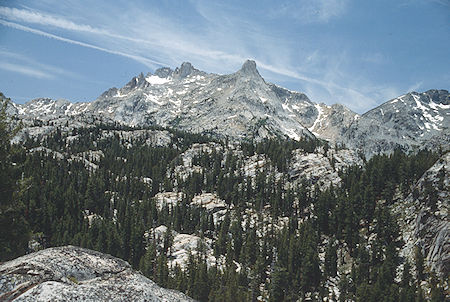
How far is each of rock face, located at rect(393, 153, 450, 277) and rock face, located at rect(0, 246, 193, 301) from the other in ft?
296

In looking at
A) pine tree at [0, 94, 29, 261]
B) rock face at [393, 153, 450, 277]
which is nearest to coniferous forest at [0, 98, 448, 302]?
rock face at [393, 153, 450, 277]

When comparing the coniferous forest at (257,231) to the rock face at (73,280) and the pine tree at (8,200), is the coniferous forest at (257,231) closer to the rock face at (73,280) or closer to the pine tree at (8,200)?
the pine tree at (8,200)

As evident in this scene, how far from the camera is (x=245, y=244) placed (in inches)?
4596

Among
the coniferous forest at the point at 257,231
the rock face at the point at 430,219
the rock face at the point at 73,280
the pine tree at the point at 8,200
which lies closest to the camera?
the rock face at the point at 73,280

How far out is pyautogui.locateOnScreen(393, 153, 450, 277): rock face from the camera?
82.0 metres

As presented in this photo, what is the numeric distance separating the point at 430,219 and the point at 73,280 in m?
106

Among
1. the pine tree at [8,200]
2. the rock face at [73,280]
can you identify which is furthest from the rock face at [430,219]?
the pine tree at [8,200]

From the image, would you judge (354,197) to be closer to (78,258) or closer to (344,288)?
(344,288)

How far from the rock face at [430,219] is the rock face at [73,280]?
296 feet

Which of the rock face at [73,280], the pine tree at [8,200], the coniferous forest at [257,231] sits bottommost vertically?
the rock face at [73,280]

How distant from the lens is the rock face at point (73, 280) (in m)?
10.6

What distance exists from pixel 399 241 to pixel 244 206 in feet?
245

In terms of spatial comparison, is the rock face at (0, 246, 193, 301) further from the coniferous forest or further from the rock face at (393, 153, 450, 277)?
the rock face at (393, 153, 450, 277)

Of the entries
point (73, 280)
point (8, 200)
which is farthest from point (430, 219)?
point (73, 280)
